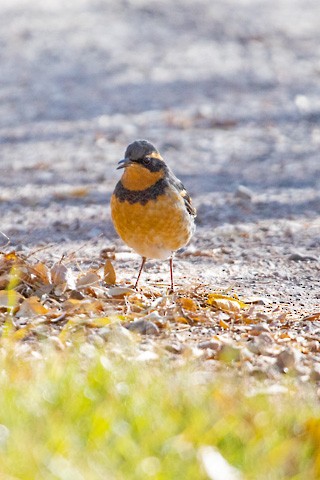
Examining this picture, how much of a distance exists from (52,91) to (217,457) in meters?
11.2

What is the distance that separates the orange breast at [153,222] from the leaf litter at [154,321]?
0.81ft

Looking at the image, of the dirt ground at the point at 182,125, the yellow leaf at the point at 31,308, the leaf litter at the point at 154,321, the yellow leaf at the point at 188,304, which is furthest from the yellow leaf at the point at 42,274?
the yellow leaf at the point at 188,304

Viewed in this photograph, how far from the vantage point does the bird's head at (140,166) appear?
636 cm

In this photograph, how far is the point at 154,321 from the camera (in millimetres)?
5520

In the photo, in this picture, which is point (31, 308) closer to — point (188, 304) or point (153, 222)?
point (188, 304)

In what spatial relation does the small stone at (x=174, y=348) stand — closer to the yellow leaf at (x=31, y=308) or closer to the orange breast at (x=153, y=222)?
the yellow leaf at (x=31, y=308)

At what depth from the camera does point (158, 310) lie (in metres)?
5.77

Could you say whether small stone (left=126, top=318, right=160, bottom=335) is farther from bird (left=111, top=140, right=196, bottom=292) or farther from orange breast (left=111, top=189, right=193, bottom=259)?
orange breast (left=111, top=189, right=193, bottom=259)

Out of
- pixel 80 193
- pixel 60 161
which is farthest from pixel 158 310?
pixel 60 161

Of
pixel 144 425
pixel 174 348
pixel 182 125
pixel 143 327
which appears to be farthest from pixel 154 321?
pixel 182 125

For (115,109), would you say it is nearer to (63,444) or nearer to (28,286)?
(28,286)

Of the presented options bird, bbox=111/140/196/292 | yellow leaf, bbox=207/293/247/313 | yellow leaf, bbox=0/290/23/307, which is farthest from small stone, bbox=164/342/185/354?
bird, bbox=111/140/196/292

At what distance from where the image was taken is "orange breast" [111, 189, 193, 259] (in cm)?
634

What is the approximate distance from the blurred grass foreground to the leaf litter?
0.56 metres
